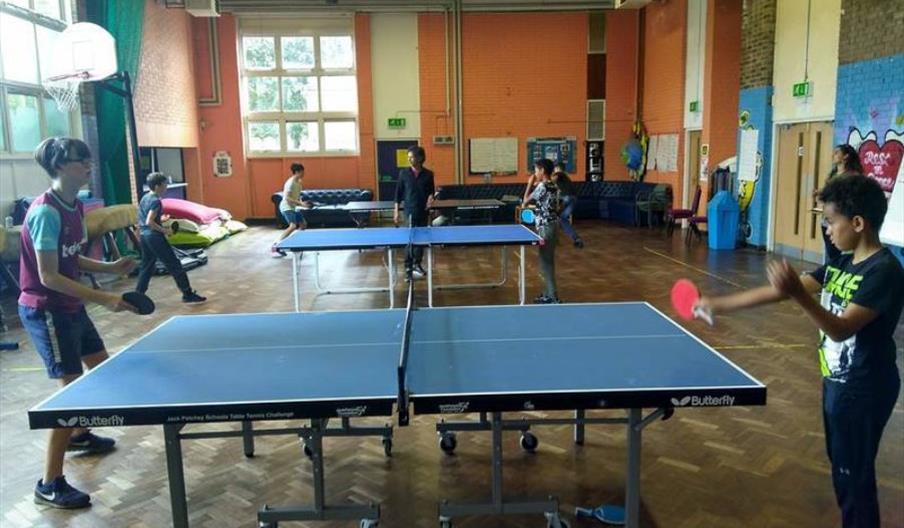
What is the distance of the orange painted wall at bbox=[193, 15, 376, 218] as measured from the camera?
15.8 meters

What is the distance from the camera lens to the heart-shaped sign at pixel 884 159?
25.2ft

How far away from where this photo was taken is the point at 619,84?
16266 millimetres

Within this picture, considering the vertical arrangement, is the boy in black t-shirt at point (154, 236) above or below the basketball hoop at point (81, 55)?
below

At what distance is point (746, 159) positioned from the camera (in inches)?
455

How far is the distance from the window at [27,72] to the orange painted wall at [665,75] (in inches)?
438

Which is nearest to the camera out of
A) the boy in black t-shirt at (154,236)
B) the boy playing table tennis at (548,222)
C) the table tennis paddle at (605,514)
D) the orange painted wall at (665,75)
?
the table tennis paddle at (605,514)

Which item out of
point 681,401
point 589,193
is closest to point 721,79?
point 589,193

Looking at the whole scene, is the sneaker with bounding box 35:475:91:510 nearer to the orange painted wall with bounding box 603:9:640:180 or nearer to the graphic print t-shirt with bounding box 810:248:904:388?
the graphic print t-shirt with bounding box 810:248:904:388

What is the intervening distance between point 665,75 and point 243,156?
10.00 m

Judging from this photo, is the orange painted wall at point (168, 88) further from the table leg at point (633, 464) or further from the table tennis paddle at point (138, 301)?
the table leg at point (633, 464)

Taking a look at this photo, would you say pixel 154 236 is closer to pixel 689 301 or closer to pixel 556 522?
pixel 556 522

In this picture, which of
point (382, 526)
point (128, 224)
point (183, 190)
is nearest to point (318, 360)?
point (382, 526)

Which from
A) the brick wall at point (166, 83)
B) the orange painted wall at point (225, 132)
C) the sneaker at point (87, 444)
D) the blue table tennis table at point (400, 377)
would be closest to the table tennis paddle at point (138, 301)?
the blue table tennis table at point (400, 377)

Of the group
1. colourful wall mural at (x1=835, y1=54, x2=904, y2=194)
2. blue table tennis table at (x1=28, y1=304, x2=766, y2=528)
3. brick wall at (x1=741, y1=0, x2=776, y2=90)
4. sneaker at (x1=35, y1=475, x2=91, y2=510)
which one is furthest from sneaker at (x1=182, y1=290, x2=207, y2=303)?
brick wall at (x1=741, y1=0, x2=776, y2=90)
